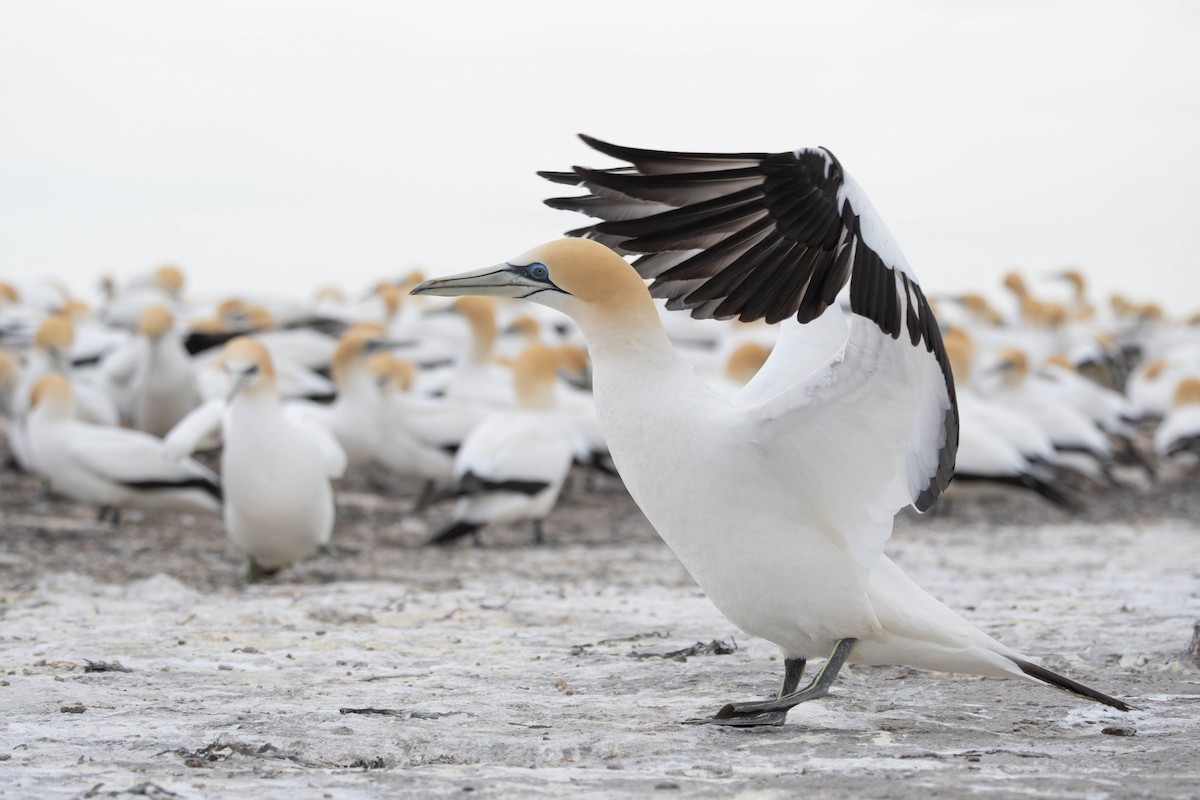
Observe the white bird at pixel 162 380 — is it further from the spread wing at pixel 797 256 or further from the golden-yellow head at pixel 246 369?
the spread wing at pixel 797 256

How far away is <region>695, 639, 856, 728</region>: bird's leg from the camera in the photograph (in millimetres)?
3555

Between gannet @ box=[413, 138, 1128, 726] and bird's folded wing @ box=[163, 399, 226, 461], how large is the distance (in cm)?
532

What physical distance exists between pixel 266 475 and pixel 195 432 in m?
1.65

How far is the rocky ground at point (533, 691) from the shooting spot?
10.1ft

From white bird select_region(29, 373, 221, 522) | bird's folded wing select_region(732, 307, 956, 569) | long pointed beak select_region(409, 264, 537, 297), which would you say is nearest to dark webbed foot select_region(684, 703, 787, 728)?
bird's folded wing select_region(732, 307, 956, 569)

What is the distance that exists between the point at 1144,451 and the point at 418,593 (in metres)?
11.3

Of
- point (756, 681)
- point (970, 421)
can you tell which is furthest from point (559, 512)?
point (756, 681)

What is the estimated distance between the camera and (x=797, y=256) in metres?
3.34

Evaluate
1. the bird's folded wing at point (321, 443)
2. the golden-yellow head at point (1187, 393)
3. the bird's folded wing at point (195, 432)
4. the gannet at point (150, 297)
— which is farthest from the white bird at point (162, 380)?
the golden-yellow head at point (1187, 393)

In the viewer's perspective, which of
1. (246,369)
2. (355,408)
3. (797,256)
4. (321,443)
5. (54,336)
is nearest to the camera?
(797,256)

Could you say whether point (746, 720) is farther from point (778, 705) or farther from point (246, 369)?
point (246, 369)

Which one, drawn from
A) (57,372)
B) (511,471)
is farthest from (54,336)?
(511,471)

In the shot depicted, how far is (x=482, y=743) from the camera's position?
3383 millimetres

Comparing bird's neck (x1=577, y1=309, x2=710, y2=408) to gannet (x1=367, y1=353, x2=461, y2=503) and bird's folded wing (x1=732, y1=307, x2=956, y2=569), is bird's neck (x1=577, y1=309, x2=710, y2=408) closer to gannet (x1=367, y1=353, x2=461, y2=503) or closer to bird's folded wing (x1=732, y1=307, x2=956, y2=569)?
bird's folded wing (x1=732, y1=307, x2=956, y2=569)
